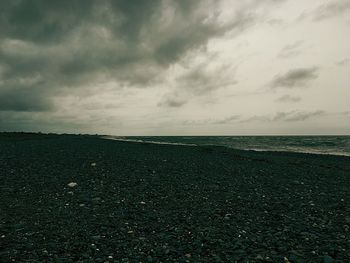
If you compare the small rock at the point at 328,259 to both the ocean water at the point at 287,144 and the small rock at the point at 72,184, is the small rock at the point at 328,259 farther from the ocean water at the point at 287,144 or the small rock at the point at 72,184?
the ocean water at the point at 287,144

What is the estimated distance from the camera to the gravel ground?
7.31 metres

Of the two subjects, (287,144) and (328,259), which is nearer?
(328,259)

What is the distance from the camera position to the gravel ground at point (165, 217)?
Result: 24.0 feet

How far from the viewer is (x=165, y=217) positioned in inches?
392

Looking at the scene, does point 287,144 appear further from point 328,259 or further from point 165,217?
point 328,259

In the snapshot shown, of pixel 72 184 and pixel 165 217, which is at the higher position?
pixel 72 184

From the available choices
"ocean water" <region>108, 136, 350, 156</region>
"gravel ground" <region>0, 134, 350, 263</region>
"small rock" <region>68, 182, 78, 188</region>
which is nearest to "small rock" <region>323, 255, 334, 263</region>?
"gravel ground" <region>0, 134, 350, 263</region>

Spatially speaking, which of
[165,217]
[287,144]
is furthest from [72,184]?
[287,144]

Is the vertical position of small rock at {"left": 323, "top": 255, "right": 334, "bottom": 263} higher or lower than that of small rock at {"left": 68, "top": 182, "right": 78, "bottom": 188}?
lower

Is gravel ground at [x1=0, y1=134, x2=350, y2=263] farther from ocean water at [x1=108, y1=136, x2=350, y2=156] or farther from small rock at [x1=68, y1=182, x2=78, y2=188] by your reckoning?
ocean water at [x1=108, y1=136, x2=350, y2=156]

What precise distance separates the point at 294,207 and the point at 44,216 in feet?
30.5

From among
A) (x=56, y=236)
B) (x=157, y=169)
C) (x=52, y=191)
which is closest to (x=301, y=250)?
(x=56, y=236)

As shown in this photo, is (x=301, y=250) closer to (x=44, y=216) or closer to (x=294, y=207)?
(x=294, y=207)

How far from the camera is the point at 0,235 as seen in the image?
7.98m
